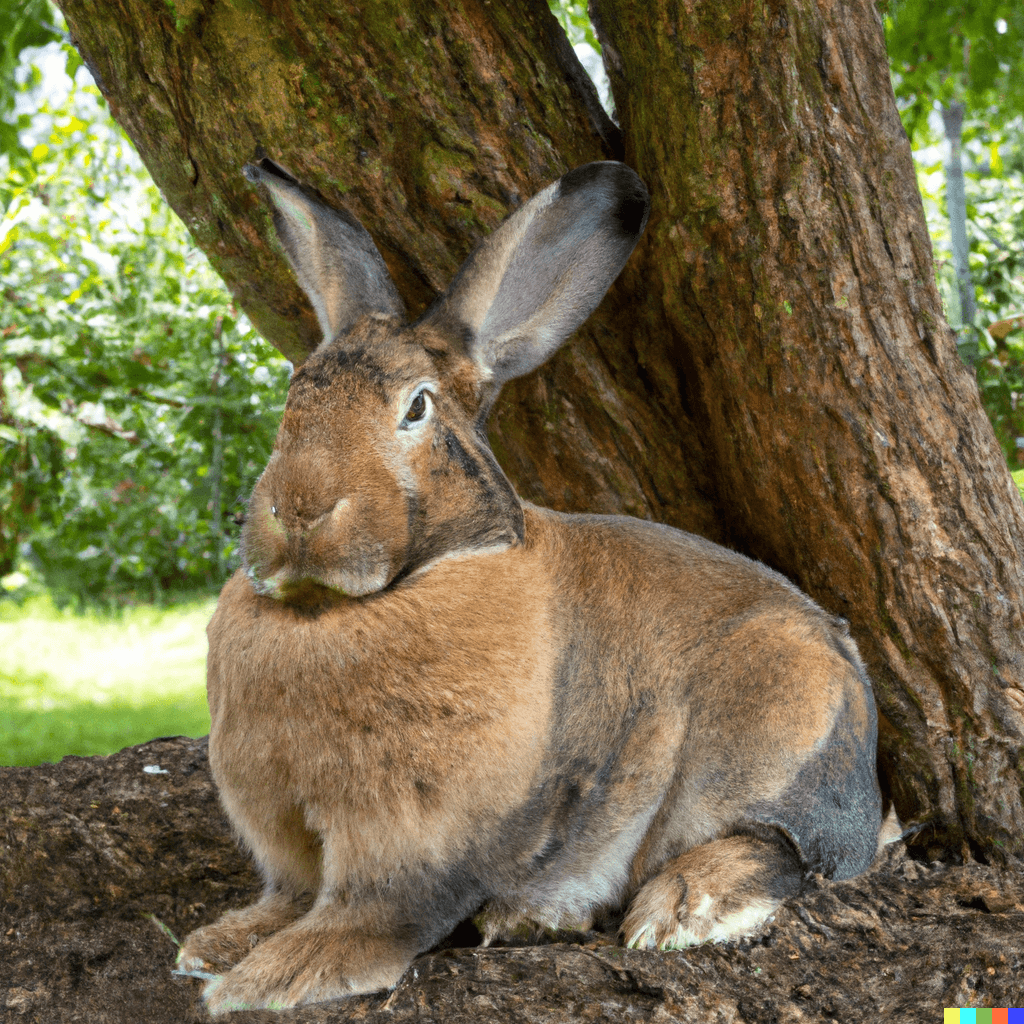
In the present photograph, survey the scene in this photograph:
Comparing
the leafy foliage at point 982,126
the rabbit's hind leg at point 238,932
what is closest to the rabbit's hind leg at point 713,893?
the rabbit's hind leg at point 238,932

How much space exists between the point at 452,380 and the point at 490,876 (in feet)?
3.57

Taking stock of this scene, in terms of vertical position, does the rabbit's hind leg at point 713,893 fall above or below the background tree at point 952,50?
below

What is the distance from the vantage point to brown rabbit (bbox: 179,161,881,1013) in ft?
6.81

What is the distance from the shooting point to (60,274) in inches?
275

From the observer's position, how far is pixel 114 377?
240 inches

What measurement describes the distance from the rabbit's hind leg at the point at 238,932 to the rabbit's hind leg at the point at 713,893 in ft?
2.68

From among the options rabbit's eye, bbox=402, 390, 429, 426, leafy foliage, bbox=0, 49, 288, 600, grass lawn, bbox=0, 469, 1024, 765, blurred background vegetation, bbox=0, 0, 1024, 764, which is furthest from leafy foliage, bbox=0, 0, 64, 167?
rabbit's eye, bbox=402, 390, 429, 426

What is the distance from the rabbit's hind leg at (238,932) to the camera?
2316 millimetres

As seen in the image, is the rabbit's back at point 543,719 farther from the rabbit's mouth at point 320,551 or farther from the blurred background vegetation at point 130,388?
the blurred background vegetation at point 130,388

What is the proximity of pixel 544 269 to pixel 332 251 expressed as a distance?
50 centimetres

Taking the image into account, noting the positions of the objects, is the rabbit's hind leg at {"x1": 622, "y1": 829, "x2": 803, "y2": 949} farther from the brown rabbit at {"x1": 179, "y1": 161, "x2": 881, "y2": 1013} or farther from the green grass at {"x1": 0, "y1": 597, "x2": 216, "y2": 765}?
the green grass at {"x1": 0, "y1": 597, "x2": 216, "y2": 765}

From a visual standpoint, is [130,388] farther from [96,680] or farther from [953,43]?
[953,43]

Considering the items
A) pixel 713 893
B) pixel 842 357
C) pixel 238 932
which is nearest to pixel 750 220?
pixel 842 357

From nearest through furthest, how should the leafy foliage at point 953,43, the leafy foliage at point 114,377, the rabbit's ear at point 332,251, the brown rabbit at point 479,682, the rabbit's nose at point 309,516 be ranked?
the rabbit's nose at point 309,516, the brown rabbit at point 479,682, the rabbit's ear at point 332,251, the leafy foliage at point 953,43, the leafy foliage at point 114,377
